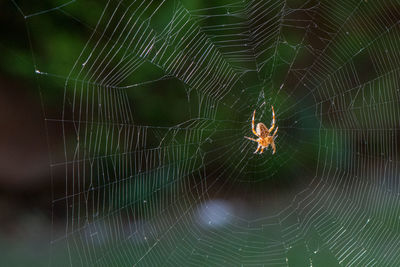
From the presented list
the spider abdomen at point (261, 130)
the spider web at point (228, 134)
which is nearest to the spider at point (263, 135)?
the spider abdomen at point (261, 130)

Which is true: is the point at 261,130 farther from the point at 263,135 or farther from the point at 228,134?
the point at 228,134

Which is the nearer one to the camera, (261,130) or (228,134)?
(261,130)

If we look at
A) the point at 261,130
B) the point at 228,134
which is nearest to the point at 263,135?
the point at 261,130

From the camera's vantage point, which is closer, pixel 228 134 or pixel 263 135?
pixel 263 135

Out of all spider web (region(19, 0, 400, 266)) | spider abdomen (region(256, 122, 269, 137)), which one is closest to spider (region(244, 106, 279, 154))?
spider abdomen (region(256, 122, 269, 137))

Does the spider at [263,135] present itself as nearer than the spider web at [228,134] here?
No

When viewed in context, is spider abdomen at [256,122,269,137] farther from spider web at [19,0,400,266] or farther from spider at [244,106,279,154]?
spider web at [19,0,400,266]

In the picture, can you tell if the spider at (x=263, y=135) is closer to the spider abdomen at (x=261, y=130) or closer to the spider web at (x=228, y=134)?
the spider abdomen at (x=261, y=130)

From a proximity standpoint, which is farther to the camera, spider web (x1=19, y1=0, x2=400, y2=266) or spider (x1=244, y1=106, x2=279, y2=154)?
spider (x1=244, y1=106, x2=279, y2=154)
